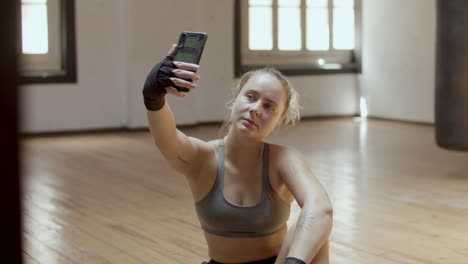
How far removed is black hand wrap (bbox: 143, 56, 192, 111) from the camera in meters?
1.90

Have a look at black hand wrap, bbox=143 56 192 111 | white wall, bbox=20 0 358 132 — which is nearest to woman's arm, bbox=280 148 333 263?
black hand wrap, bbox=143 56 192 111

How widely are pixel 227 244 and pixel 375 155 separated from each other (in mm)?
4679

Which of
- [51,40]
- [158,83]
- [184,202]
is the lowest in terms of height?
[184,202]

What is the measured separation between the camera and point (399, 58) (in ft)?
31.7

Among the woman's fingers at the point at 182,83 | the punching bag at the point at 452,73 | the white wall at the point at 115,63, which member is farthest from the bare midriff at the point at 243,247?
the white wall at the point at 115,63

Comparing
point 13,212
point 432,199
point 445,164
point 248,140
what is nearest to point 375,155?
point 445,164

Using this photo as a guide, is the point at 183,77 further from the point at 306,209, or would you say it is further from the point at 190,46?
the point at 306,209

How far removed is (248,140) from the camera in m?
2.35

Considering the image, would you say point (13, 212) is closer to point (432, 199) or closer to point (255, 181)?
point (255, 181)

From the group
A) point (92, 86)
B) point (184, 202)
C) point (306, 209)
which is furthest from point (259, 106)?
point (92, 86)

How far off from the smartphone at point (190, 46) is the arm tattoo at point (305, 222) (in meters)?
0.54

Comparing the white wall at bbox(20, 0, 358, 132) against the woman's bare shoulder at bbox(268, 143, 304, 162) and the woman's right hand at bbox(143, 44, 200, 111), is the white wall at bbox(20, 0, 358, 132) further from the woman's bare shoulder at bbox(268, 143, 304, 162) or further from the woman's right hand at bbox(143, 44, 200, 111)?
the woman's right hand at bbox(143, 44, 200, 111)

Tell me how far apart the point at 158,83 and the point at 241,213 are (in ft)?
1.78

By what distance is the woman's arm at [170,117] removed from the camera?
1.88 metres
